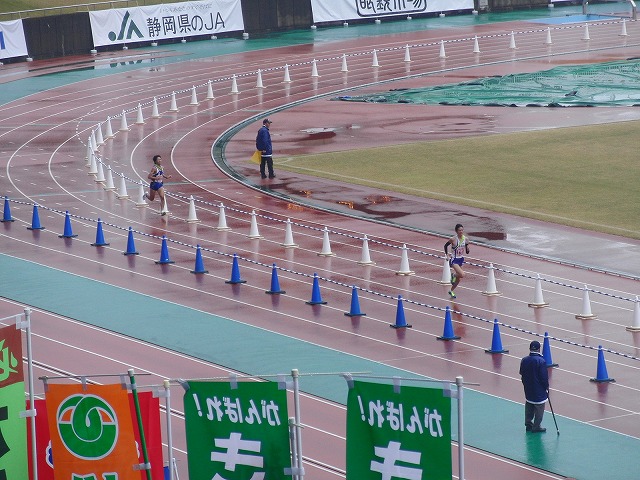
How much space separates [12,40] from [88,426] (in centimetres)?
4807

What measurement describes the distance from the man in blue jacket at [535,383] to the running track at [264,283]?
3.43 ft

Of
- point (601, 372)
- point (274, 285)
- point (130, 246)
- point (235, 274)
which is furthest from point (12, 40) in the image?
point (601, 372)

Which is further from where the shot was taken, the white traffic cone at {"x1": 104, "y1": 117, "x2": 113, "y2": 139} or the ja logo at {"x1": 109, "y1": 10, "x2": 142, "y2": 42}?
the ja logo at {"x1": 109, "y1": 10, "x2": 142, "y2": 42}

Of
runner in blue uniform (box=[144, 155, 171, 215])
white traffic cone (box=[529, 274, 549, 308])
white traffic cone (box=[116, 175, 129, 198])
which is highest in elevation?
runner in blue uniform (box=[144, 155, 171, 215])

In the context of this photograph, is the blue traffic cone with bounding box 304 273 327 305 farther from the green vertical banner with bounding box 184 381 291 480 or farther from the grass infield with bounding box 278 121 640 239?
the green vertical banner with bounding box 184 381 291 480

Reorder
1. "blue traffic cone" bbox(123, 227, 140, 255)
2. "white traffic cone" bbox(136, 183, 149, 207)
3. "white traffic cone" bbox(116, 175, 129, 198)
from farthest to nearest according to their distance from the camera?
"white traffic cone" bbox(116, 175, 129, 198)
"white traffic cone" bbox(136, 183, 149, 207)
"blue traffic cone" bbox(123, 227, 140, 255)

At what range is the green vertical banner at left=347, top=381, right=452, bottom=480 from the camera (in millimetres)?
9273

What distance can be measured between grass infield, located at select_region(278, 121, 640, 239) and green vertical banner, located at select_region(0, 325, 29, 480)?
19037 millimetres

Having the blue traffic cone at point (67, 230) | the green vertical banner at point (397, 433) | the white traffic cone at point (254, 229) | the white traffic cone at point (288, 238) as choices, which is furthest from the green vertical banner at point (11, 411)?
the blue traffic cone at point (67, 230)

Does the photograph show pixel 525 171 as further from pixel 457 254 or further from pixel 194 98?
pixel 194 98

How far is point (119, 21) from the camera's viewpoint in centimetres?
5891

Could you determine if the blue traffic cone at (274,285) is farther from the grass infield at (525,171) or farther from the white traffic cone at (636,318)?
the grass infield at (525,171)

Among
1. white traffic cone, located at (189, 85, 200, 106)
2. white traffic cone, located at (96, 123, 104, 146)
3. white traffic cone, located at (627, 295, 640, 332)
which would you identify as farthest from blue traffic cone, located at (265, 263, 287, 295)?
white traffic cone, located at (189, 85, 200, 106)

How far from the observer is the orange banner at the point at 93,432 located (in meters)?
9.98
